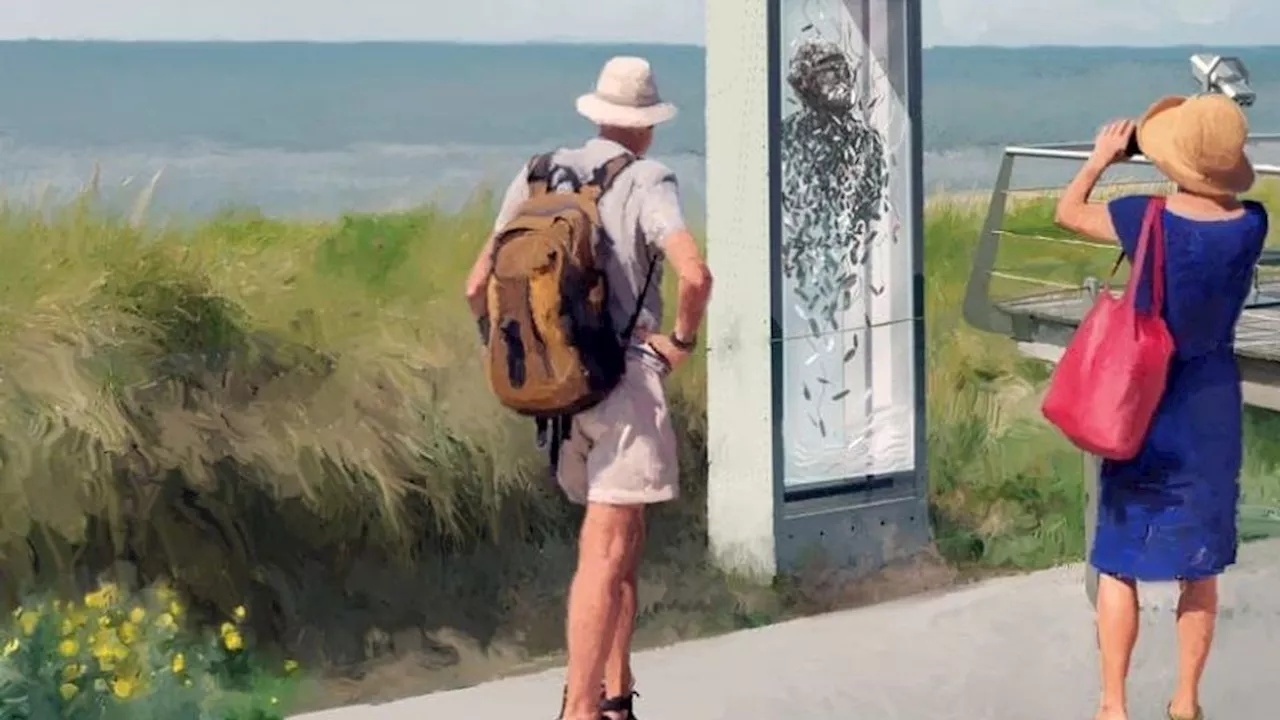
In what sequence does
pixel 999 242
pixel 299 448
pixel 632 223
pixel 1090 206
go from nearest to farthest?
pixel 632 223
pixel 1090 206
pixel 299 448
pixel 999 242

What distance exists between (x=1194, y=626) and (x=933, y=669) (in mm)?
877

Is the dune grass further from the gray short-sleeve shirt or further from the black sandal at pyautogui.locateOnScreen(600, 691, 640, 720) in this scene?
the gray short-sleeve shirt

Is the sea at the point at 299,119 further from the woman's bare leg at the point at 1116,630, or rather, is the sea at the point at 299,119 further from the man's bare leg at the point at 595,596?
the woman's bare leg at the point at 1116,630

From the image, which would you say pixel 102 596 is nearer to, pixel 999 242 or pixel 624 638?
pixel 624 638

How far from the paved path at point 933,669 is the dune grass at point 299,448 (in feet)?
0.95

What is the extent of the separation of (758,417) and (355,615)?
1.38 m

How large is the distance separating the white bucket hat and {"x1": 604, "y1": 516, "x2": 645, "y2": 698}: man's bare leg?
99cm

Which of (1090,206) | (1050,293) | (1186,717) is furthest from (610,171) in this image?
(1050,293)

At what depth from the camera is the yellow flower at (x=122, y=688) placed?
4879 mm

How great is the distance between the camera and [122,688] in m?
4.88

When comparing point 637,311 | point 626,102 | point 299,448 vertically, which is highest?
point 626,102

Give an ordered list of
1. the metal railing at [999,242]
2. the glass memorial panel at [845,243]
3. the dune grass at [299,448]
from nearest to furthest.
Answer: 1. the dune grass at [299,448]
2. the glass memorial panel at [845,243]
3. the metal railing at [999,242]

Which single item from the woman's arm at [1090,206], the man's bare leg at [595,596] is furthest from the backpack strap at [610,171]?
the woman's arm at [1090,206]

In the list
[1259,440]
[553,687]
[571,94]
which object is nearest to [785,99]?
[571,94]
